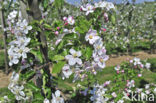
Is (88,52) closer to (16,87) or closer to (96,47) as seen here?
(96,47)

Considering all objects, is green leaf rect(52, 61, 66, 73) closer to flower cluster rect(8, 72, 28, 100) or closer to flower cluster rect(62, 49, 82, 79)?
flower cluster rect(62, 49, 82, 79)

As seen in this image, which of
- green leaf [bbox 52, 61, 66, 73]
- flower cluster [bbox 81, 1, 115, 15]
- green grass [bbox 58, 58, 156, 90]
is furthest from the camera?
green grass [bbox 58, 58, 156, 90]

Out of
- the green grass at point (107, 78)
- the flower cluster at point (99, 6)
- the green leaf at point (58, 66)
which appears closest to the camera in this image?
the green leaf at point (58, 66)

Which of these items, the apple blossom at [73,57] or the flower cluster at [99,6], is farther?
the flower cluster at [99,6]

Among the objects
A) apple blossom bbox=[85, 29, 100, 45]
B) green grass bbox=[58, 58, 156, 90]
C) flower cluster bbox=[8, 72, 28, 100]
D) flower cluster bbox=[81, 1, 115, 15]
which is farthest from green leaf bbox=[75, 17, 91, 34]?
green grass bbox=[58, 58, 156, 90]

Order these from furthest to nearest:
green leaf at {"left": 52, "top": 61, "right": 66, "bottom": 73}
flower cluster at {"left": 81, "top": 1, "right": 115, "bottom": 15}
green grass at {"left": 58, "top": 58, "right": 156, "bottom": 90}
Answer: green grass at {"left": 58, "top": 58, "right": 156, "bottom": 90} < flower cluster at {"left": 81, "top": 1, "right": 115, "bottom": 15} < green leaf at {"left": 52, "top": 61, "right": 66, "bottom": 73}

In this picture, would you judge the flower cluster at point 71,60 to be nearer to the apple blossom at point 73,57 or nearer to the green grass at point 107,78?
the apple blossom at point 73,57

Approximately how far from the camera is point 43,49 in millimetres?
1301

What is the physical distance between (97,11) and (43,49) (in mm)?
526

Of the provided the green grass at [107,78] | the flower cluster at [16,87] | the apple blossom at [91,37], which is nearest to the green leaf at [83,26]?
the apple blossom at [91,37]

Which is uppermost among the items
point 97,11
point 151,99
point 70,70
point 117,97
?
point 97,11

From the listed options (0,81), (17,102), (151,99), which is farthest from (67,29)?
(0,81)

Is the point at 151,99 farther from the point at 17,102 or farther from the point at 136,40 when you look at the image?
the point at 136,40

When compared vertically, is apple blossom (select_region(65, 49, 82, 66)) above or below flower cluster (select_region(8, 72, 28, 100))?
above
